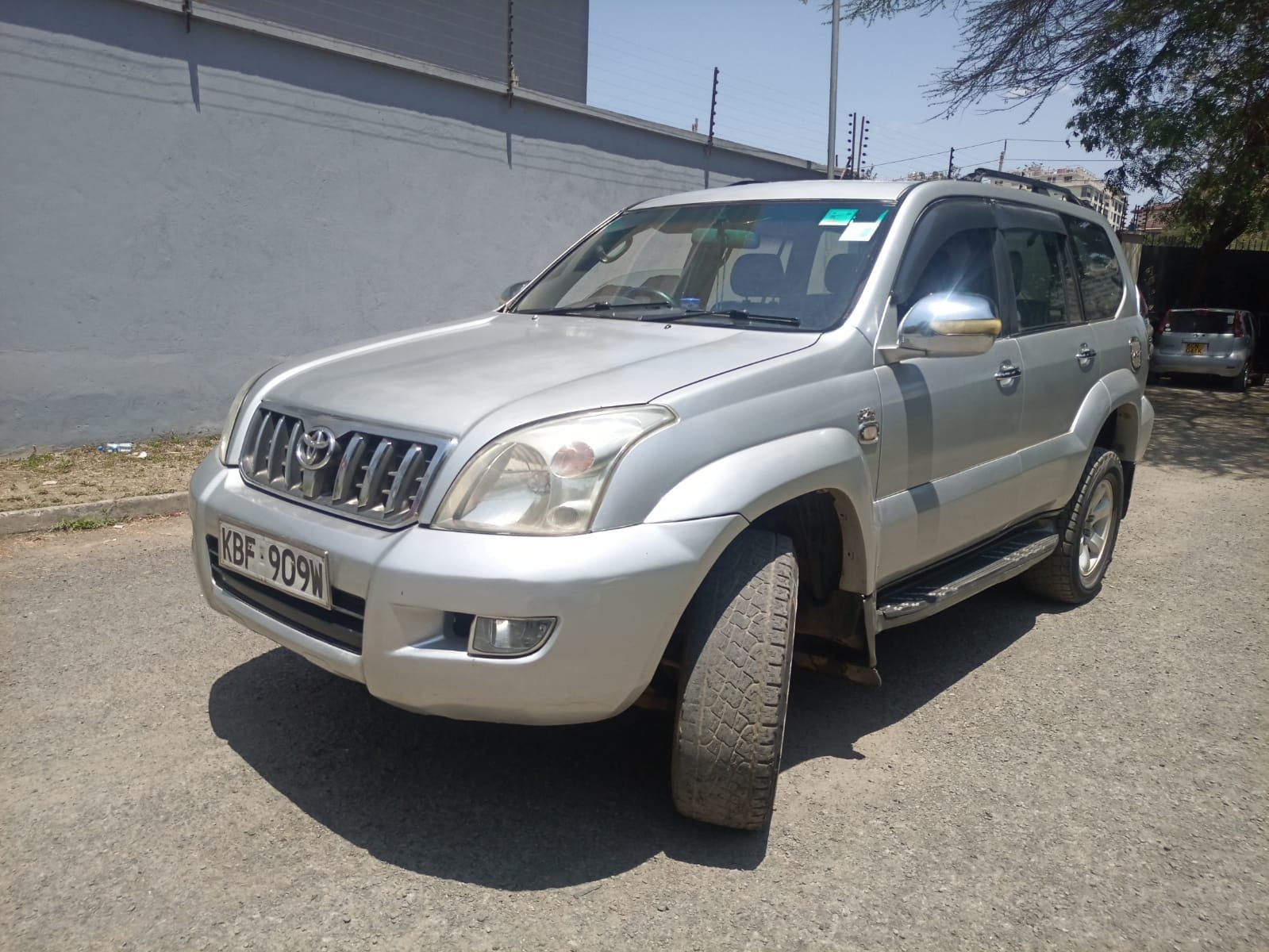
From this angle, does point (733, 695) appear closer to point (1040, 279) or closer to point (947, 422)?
point (947, 422)

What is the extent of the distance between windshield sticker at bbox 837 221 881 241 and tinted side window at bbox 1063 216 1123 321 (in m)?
1.72

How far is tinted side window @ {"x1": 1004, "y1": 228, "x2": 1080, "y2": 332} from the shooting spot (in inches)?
166

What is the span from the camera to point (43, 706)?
3428 mm

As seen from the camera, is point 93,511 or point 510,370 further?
point 93,511

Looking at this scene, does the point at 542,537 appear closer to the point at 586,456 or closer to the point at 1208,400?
the point at 586,456

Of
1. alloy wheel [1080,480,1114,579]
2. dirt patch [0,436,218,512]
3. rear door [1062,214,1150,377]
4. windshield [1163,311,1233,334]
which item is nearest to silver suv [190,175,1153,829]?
rear door [1062,214,1150,377]

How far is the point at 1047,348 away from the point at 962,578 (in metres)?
1.16

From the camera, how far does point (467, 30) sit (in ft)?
41.8

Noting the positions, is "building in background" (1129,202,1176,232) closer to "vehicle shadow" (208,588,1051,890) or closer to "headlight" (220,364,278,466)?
"vehicle shadow" (208,588,1051,890)

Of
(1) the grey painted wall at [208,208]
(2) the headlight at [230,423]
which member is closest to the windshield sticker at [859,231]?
(2) the headlight at [230,423]

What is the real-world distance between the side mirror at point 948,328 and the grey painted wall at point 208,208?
5.88m

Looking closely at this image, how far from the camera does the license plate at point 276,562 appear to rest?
261 cm

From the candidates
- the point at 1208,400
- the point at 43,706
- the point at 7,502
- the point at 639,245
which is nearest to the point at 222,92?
the point at 7,502

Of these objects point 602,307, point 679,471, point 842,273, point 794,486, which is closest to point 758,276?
A: point 842,273
